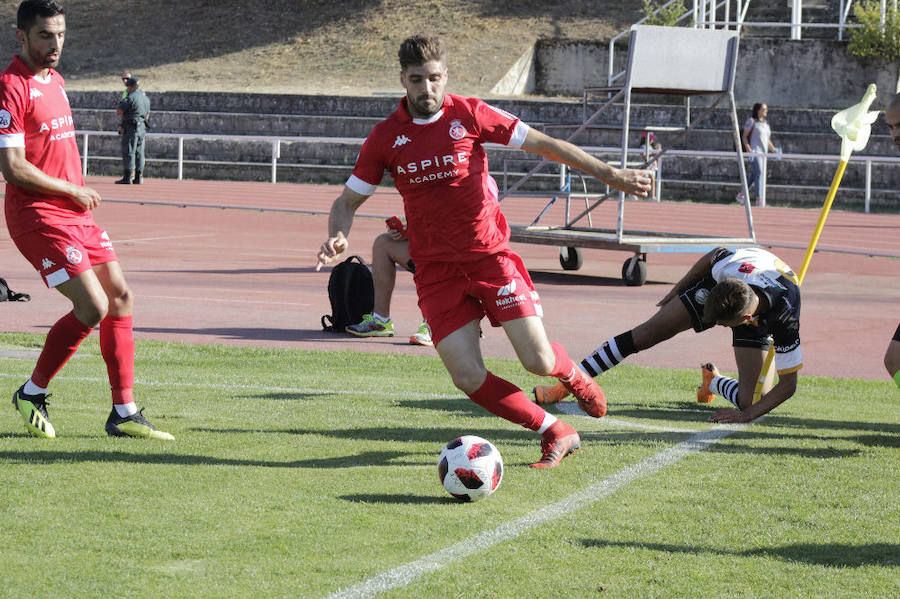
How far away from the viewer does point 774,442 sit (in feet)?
22.8

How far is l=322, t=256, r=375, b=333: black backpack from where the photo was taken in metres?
11.0

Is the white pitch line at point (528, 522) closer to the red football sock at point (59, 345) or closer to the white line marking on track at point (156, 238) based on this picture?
the red football sock at point (59, 345)

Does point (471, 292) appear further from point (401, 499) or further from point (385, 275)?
point (385, 275)

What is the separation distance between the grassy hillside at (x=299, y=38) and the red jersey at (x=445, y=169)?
2858 cm

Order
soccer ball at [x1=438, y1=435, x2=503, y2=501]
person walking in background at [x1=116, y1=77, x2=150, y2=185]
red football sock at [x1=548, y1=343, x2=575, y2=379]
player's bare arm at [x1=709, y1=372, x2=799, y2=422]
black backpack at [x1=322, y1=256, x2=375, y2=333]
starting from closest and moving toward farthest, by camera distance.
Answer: soccer ball at [x1=438, y1=435, x2=503, y2=501], red football sock at [x1=548, y1=343, x2=575, y2=379], player's bare arm at [x1=709, y1=372, x2=799, y2=422], black backpack at [x1=322, y1=256, x2=375, y2=333], person walking in background at [x1=116, y1=77, x2=150, y2=185]

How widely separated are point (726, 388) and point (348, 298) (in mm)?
4027

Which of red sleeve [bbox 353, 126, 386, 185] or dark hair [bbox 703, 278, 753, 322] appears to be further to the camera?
dark hair [bbox 703, 278, 753, 322]

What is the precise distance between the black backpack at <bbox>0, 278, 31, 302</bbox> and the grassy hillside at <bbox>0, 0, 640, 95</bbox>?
2344 centimetres

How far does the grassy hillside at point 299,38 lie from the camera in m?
36.8

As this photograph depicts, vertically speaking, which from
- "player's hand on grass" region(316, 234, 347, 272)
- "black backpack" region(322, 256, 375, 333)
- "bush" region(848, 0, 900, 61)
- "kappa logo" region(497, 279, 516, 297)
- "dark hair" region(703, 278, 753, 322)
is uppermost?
"bush" region(848, 0, 900, 61)

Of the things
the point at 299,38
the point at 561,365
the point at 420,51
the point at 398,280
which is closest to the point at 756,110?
the point at 398,280

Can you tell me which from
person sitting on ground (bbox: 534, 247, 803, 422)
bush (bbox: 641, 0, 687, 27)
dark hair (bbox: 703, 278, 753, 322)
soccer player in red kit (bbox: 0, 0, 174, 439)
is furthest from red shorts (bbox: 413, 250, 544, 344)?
bush (bbox: 641, 0, 687, 27)

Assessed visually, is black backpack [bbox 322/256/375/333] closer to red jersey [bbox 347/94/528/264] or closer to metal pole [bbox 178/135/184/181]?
red jersey [bbox 347/94/528/264]

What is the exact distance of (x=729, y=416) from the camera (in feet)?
24.9
